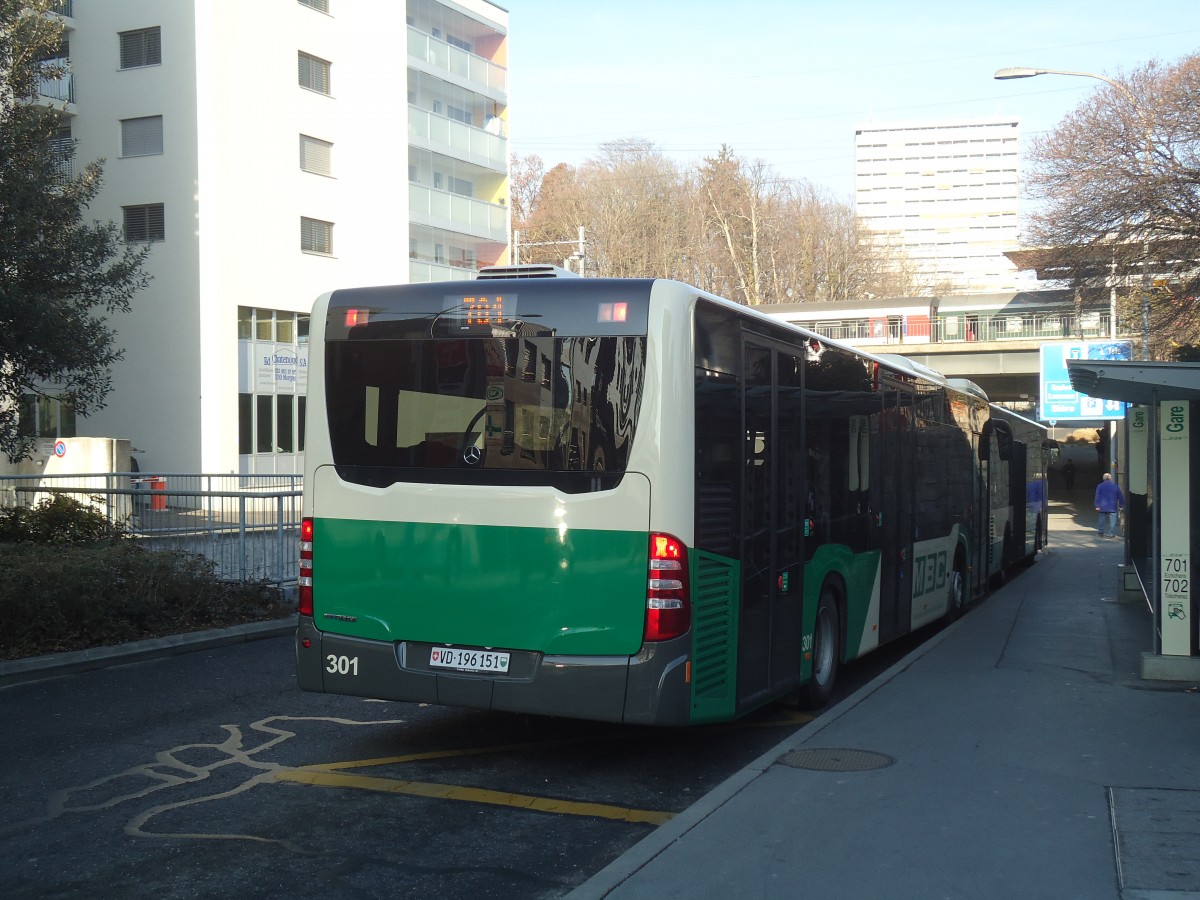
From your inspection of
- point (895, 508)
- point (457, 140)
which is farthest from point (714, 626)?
point (457, 140)

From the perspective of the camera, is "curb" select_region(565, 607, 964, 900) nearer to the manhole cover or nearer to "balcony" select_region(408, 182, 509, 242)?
the manhole cover

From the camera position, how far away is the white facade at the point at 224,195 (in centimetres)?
3591

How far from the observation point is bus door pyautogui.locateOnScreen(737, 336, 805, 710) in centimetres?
766

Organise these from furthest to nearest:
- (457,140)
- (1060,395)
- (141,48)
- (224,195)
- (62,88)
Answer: (457,140) < (1060,395) < (62,88) < (141,48) < (224,195)

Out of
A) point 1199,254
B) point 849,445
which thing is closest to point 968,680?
point 849,445

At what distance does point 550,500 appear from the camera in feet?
22.8

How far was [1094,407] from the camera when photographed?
43.5m

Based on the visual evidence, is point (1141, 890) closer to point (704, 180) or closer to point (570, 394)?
point (570, 394)

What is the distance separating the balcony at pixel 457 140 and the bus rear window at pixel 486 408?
1622 inches

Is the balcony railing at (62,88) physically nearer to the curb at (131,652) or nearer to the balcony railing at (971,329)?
the balcony railing at (971,329)

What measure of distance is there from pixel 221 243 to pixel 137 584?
25.7m

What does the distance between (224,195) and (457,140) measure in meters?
15.5

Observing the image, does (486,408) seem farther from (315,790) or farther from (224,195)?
(224,195)

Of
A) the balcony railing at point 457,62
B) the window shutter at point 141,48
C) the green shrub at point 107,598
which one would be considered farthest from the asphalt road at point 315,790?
the balcony railing at point 457,62
